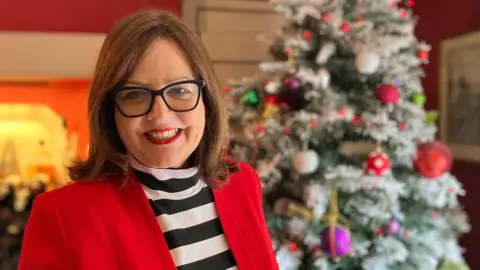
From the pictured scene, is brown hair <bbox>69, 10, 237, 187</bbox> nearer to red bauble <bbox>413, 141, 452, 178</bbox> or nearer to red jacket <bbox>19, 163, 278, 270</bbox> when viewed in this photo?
red jacket <bbox>19, 163, 278, 270</bbox>

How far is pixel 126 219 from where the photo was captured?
858mm

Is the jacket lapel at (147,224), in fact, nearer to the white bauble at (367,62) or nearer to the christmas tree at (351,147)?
the christmas tree at (351,147)

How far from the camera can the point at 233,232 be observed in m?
0.96

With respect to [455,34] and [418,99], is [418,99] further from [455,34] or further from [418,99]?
[455,34]

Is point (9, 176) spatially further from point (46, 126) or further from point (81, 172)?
point (81, 172)

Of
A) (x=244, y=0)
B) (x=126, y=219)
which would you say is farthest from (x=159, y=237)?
(x=244, y=0)

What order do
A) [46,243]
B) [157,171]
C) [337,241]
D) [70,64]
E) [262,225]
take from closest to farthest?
[46,243], [157,171], [262,225], [337,241], [70,64]

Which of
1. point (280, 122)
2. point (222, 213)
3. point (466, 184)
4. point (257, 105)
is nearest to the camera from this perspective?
point (222, 213)

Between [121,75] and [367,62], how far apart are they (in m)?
1.27

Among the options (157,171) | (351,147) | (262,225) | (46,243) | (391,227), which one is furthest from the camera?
(351,147)

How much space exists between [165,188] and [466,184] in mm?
2108

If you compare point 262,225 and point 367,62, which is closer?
point 262,225

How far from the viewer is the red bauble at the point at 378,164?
75.4 inches

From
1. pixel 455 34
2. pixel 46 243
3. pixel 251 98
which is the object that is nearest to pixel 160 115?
pixel 46 243
